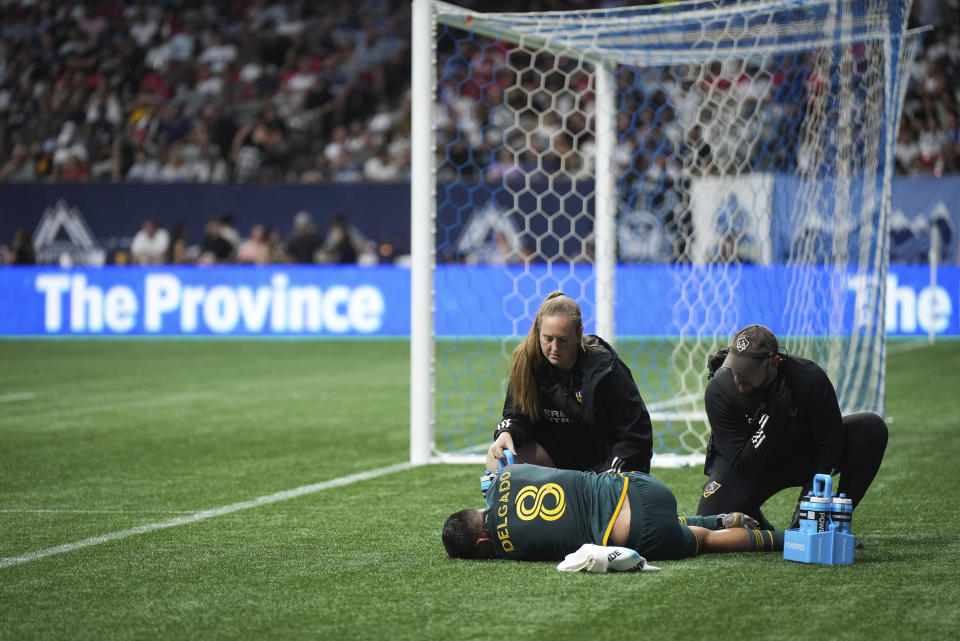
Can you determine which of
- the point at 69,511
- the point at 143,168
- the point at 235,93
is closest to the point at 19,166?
the point at 143,168

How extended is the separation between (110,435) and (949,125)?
13044mm

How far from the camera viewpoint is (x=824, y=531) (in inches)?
188

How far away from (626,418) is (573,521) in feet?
1.87

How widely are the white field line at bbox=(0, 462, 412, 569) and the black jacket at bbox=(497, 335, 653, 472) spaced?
1.59 m

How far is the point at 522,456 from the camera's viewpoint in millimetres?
5449

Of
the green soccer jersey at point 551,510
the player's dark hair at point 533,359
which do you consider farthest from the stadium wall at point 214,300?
the green soccer jersey at point 551,510

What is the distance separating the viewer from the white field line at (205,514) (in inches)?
206

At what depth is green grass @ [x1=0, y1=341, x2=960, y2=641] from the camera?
13.0 feet

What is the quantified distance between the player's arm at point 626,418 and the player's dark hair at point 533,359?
24 cm

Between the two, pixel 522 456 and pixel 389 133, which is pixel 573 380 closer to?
pixel 522 456

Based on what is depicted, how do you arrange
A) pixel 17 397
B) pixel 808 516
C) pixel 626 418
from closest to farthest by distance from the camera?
pixel 808 516 < pixel 626 418 < pixel 17 397

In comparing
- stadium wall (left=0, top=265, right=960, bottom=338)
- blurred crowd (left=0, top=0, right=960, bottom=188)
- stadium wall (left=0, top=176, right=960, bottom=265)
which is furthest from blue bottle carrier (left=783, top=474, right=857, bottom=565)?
blurred crowd (left=0, top=0, right=960, bottom=188)

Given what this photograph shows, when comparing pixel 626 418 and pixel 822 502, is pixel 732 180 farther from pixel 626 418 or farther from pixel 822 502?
pixel 822 502

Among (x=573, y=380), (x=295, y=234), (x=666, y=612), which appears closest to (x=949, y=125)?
(x=295, y=234)
